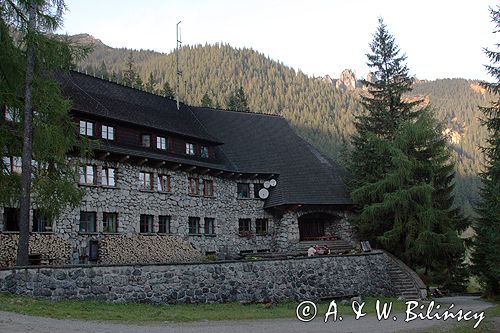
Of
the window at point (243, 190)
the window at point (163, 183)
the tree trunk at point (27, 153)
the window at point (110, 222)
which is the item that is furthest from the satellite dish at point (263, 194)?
the tree trunk at point (27, 153)

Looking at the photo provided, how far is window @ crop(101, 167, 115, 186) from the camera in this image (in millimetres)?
26719

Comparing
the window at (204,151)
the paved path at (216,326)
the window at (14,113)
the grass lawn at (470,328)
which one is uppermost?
the window at (204,151)

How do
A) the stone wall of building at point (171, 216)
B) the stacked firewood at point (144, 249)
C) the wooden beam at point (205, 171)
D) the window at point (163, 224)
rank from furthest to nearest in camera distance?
1. the wooden beam at point (205, 171)
2. the window at point (163, 224)
3. the stacked firewood at point (144, 249)
4. the stone wall of building at point (171, 216)

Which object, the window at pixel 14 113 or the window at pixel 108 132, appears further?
the window at pixel 108 132

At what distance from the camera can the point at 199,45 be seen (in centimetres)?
18650

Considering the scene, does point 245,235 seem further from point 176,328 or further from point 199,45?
point 199,45

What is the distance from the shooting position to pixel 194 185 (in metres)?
32.2

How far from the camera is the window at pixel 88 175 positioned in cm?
2580

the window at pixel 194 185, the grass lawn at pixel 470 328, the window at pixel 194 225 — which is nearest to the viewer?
the grass lawn at pixel 470 328

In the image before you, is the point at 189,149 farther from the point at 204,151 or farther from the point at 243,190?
the point at 243,190

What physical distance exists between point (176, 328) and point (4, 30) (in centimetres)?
1183

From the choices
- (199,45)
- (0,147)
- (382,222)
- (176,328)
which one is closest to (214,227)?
(382,222)

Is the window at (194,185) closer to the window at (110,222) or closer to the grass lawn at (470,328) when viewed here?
the window at (110,222)

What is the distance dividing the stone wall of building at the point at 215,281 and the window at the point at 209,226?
9.39 metres
